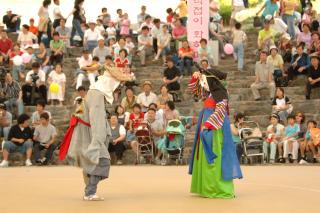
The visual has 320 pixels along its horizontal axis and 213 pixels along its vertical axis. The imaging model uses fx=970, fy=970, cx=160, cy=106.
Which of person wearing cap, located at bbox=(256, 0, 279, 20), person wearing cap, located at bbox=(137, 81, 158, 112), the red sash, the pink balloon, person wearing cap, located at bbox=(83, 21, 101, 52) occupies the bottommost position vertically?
the red sash

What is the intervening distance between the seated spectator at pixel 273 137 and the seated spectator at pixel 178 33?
19.5 ft

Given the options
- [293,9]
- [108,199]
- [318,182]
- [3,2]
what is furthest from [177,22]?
[108,199]

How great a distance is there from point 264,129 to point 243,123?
30.0 inches

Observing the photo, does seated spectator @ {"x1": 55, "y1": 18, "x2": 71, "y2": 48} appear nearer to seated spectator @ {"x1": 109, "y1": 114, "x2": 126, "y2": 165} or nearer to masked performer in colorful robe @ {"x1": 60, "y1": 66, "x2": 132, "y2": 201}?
seated spectator @ {"x1": 109, "y1": 114, "x2": 126, "y2": 165}

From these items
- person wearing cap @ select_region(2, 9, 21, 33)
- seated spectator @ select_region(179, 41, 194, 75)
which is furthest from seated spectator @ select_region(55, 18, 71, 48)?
seated spectator @ select_region(179, 41, 194, 75)

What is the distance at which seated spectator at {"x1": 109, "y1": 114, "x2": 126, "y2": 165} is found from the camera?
69.3ft

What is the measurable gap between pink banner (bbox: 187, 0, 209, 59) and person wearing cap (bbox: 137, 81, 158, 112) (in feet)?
7.55

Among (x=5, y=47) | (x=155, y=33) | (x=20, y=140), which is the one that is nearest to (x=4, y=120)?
(x=20, y=140)

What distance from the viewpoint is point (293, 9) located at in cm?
2739

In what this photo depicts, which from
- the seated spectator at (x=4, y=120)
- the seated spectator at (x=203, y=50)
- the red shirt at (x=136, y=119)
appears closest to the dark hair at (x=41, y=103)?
the seated spectator at (x=4, y=120)

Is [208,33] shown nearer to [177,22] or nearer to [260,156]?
[177,22]

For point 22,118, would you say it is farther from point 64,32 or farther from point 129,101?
point 64,32

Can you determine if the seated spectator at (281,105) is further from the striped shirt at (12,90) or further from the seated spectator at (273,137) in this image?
the striped shirt at (12,90)

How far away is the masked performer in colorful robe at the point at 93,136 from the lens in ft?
41.5
